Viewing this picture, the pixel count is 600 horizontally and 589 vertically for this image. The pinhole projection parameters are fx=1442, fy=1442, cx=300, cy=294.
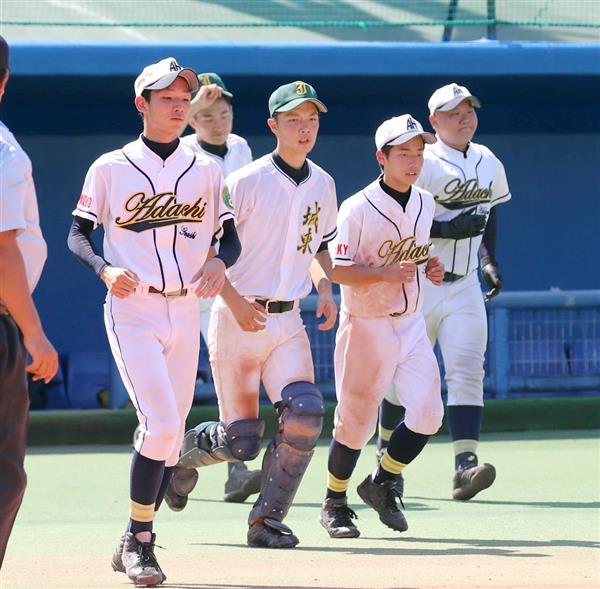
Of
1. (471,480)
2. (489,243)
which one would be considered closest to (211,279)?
(471,480)

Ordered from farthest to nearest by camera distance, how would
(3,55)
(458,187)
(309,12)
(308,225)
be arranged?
(309,12) < (458,187) < (308,225) < (3,55)

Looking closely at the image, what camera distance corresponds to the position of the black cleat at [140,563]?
475 centimetres

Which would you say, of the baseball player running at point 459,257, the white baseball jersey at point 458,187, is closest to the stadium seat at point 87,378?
the baseball player running at point 459,257

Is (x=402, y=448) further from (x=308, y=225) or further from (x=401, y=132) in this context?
(x=401, y=132)

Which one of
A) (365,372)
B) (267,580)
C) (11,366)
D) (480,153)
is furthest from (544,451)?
(11,366)

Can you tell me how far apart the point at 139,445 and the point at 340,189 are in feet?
24.8

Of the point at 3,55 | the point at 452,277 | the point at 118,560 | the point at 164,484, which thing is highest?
the point at 3,55

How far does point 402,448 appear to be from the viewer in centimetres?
618

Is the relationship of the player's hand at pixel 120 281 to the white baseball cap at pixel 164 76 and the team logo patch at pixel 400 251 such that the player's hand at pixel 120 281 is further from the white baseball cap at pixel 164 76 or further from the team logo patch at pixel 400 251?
the team logo patch at pixel 400 251

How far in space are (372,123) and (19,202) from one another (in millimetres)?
8982

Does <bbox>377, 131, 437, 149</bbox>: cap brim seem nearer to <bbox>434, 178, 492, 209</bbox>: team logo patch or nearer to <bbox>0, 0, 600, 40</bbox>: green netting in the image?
<bbox>434, 178, 492, 209</bbox>: team logo patch

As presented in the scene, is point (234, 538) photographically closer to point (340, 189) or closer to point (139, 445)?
point (139, 445)

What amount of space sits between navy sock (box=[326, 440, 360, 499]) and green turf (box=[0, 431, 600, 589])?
20 cm

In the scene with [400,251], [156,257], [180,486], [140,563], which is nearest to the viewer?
[140,563]
